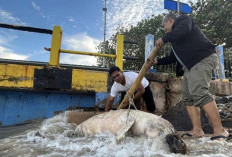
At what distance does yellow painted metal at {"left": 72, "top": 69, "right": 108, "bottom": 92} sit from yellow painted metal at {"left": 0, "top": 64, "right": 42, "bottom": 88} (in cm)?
83

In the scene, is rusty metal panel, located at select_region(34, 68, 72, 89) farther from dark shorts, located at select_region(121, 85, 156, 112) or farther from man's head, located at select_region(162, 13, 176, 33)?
man's head, located at select_region(162, 13, 176, 33)

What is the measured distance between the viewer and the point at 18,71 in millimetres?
4258

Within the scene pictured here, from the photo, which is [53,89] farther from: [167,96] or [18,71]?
[167,96]

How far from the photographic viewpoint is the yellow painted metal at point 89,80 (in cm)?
451

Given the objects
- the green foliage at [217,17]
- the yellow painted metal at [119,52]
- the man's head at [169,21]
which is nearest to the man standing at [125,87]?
the yellow painted metal at [119,52]

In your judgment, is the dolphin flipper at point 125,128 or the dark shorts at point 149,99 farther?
the dark shorts at point 149,99

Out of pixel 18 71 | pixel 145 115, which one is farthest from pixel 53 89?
pixel 145 115

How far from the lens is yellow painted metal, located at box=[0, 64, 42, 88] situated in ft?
13.7

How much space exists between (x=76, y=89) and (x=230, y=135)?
2825mm

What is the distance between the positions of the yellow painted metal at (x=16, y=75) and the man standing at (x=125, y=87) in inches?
61.2

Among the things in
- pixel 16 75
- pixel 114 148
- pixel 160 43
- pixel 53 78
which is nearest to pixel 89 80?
pixel 53 78

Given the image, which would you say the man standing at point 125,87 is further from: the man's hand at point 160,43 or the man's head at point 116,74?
the man's hand at point 160,43

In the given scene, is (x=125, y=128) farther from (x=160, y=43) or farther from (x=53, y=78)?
(x=53, y=78)

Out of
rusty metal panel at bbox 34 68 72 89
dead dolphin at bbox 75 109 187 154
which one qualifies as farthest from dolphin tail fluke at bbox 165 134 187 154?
rusty metal panel at bbox 34 68 72 89
